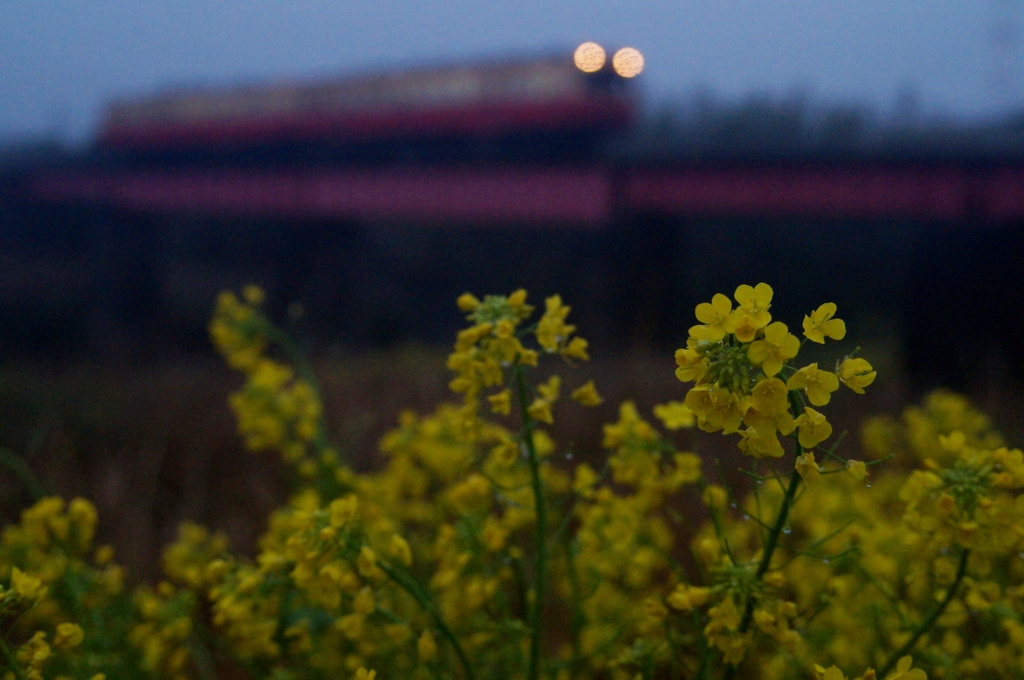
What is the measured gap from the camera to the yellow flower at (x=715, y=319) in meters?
0.59

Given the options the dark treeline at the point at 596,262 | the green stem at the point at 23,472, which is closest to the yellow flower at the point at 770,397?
the green stem at the point at 23,472

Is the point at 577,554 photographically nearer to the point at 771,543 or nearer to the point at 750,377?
the point at 771,543

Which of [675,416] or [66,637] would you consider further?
[675,416]

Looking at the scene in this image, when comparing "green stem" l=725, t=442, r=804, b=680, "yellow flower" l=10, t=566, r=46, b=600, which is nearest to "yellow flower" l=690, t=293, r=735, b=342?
"green stem" l=725, t=442, r=804, b=680

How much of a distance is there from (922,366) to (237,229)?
247 inches

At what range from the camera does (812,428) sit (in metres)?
0.59

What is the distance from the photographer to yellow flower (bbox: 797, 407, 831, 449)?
59 cm

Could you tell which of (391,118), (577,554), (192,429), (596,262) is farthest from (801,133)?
(577,554)

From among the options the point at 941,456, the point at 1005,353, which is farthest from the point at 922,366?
the point at 941,456

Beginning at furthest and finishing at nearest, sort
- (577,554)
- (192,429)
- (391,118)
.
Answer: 1. (391,118)
2. (192,429)
3. (577,554)

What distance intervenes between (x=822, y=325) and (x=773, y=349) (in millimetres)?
88

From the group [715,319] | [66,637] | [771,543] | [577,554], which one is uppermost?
[715,319]

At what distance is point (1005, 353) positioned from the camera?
4.36 m

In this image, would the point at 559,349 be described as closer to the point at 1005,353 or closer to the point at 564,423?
the point at 564,423
